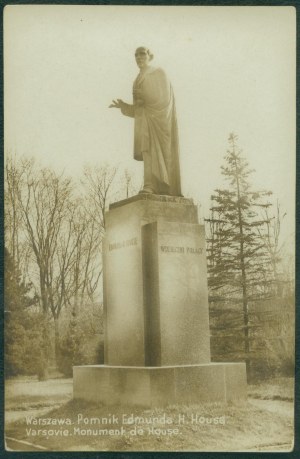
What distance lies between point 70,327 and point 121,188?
3324 millimetres

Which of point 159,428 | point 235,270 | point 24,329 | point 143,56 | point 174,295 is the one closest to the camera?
point 159,428

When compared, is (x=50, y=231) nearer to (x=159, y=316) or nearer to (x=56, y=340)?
(x=56, y=340)

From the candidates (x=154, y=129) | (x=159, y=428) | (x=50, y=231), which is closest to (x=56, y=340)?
(x=50, y=231)

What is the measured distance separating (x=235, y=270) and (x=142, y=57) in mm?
6358

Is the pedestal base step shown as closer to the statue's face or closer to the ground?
the ground

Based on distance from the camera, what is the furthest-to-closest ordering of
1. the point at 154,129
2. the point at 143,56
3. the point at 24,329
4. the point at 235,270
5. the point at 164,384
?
the point at 235,270, the point at 24,329, the point at 154,129, the point at 143,56, the point at 164,384

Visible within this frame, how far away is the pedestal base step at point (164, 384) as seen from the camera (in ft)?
35.4

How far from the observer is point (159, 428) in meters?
10.6

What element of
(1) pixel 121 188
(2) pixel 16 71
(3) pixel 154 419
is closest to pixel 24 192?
(1) pixel 121 188

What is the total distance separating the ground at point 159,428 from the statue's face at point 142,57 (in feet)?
17.2

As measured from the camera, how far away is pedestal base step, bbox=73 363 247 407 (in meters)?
10.8

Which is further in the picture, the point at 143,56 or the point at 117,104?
the point at 117,104

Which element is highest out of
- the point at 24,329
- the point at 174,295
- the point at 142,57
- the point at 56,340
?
the point at 142,57

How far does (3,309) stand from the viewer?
11148mm
